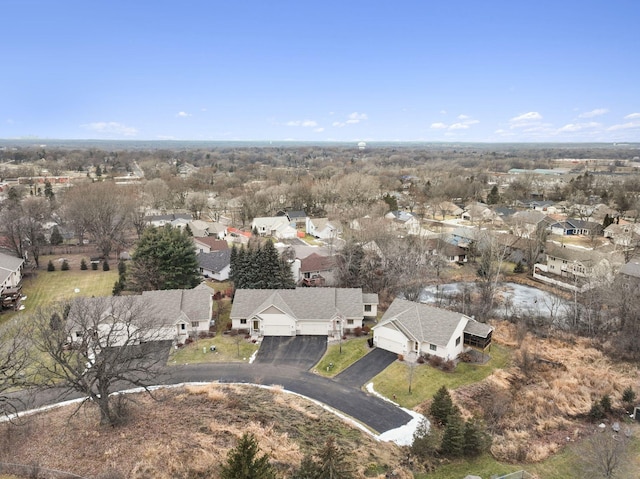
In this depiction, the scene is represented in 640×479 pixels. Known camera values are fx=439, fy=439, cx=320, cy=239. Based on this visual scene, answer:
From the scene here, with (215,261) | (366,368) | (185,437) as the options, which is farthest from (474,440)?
(215,261)

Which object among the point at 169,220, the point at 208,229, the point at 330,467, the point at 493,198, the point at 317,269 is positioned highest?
the point at 493,198

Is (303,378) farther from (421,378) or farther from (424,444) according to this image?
(424,444)

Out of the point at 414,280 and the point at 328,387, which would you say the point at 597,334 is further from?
the point at 328,387

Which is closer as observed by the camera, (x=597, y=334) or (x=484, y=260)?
(x=597, y=334)

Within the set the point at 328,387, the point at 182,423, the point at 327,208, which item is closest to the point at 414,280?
the point at 328,387

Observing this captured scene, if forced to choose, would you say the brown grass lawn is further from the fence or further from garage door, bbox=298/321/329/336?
garage door, bbox=298/321/329/336

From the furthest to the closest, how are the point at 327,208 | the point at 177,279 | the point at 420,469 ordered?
the point at 327,208 → the point at 177,279 → the point at 420,469
